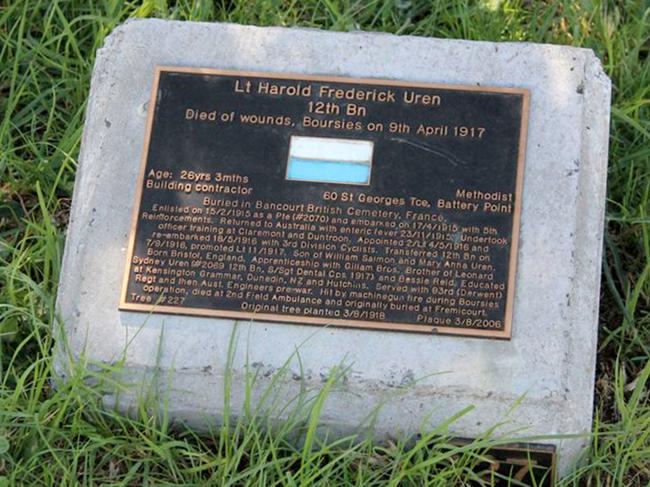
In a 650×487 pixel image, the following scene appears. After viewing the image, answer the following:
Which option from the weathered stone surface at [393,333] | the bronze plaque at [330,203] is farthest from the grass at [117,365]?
the bronze plaque at [330,203]

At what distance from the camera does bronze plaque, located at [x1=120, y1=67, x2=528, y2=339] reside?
8.73ft

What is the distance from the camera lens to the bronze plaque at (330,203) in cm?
266

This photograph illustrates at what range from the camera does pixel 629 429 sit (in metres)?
2.61

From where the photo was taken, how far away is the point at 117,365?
2629 mm

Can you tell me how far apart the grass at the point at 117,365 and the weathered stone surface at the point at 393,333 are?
11cm

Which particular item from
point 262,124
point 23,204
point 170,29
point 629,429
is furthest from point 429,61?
point 23,204

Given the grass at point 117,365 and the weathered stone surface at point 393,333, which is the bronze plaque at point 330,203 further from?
the grass at point 117,365

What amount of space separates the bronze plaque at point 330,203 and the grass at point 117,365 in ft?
1.06

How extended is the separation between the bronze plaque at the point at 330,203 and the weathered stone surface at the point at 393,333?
5 centimetres

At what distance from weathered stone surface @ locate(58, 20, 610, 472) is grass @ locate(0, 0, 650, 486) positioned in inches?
4.3

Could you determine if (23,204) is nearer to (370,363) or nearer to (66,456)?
(66,456)

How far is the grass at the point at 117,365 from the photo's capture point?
103 inches

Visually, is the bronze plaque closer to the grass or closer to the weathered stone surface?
the weathered stone surface

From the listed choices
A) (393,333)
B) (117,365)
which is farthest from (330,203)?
(117,365)
